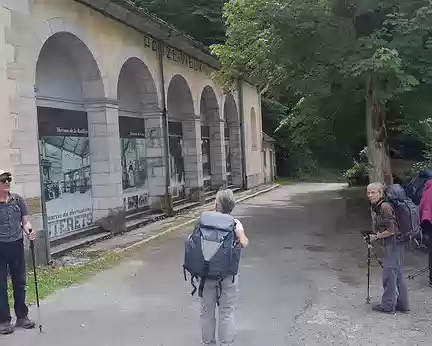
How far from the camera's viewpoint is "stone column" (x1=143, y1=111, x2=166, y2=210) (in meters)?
15.2

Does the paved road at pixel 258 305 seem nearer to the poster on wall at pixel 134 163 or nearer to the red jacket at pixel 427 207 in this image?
the red jacket at pixel 427 207

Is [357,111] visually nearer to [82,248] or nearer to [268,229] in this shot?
[268,229]

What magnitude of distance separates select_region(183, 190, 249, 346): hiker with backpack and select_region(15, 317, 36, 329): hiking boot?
2.15 metres

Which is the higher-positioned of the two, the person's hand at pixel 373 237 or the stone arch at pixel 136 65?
the stone arch at pixel 136 65

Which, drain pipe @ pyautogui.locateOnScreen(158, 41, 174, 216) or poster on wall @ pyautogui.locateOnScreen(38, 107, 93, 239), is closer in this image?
poster on wall @ pyautogui.locateOnScreen(38, 107, 93, 239)

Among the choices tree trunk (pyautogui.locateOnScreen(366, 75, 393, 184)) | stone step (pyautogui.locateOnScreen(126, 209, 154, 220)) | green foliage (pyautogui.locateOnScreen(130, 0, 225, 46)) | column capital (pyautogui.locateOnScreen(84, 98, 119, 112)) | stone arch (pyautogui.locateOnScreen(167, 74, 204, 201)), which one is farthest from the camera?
green foliage (pyautogui.locateOnScreen(130, 0, 225, 46))

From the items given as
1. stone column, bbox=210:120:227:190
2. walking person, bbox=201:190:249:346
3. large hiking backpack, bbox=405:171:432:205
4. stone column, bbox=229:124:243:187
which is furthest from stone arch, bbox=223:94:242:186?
walking person, bbox=201:190:249:346

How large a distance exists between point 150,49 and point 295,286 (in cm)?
925

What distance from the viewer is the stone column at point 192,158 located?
18.6 metres

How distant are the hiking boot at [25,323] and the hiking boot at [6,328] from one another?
0.12m

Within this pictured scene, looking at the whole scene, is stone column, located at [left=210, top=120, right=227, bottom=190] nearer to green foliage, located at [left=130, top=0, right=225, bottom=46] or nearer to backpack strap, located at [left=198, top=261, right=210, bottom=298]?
green foliage, located at [left=130, top=0, right=225, bottom=46]

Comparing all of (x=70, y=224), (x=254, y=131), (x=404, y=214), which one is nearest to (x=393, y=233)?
(x=404, y=214)

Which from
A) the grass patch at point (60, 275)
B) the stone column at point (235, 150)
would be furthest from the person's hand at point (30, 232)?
the stone column at point (235, 150)

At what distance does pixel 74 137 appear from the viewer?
11.6m
